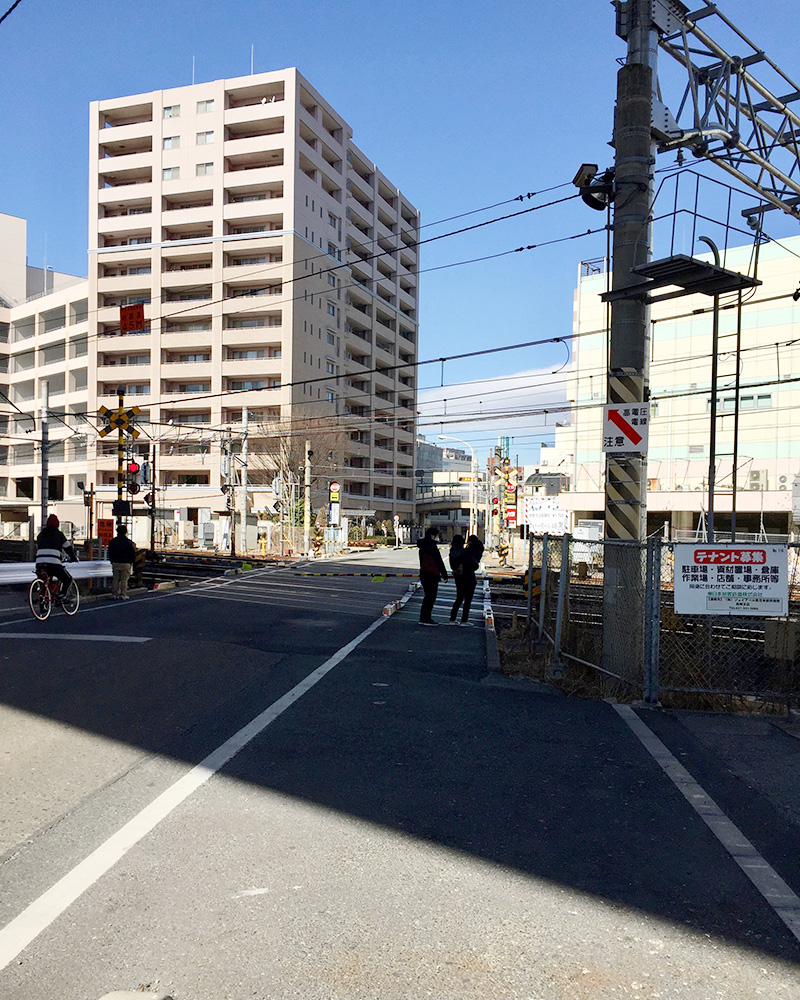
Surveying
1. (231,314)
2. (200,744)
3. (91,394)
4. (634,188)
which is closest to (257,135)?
(231,314)

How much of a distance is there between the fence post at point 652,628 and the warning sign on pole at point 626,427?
1.56 meters

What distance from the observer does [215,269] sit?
216 feet

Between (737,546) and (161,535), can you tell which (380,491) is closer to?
(161,535)

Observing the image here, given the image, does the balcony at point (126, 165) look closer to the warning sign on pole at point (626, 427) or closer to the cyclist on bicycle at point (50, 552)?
the cyclist on bicycle at point (50, 552)

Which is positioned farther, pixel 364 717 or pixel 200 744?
pixel 364 717

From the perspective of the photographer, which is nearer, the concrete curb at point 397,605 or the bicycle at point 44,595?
the bicycle at point 44,595

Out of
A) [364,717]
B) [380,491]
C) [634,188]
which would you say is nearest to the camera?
[364,717]

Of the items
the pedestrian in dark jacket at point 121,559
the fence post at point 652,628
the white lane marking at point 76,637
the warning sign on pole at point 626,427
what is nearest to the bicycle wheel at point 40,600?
the white lane marking at point 76,637

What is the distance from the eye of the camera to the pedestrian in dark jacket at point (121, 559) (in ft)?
63.6

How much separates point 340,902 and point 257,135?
72.2 m

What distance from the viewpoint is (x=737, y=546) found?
8.47 meters

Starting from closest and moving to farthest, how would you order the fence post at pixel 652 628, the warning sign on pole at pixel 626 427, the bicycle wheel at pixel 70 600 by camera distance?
the fence post at pixel 652 628
the warning sign on pole at pixel 626 427
the bicycle wheel at pixel 70 600

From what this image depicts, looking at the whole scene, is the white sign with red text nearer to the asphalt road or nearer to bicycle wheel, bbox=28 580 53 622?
the asphalt road

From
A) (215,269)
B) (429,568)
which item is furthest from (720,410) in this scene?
(429,568)
